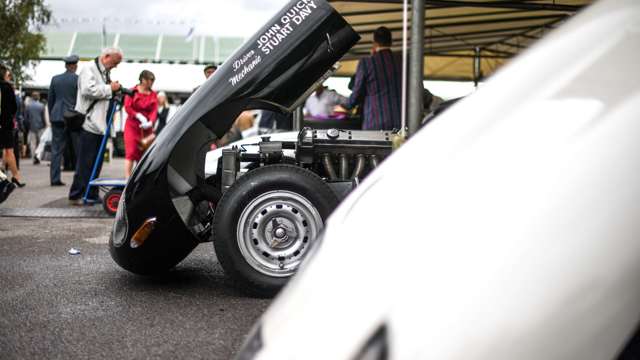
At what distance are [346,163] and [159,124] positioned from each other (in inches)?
501

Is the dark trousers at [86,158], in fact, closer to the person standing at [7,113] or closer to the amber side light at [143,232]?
the person standing at [7,113]

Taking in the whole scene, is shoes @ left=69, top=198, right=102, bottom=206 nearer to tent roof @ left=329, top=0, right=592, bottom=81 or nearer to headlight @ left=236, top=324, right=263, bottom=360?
tent roof @ left=329, top=0, right=592, bottom=81

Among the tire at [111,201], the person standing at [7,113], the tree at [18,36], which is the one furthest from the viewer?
the tree at [18,36]

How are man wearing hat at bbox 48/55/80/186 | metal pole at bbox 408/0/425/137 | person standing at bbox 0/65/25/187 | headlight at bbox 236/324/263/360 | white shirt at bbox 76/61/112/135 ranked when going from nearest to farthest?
headlight at bbox 236/324/263/360
metal pole at bbox 408/0/425/137
white shirt at bbox 76/61/112/135
person standing at bbox 0/65/25/187
man wearing hat at bbox 48/55/80/186

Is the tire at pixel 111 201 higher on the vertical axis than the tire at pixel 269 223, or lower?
lower

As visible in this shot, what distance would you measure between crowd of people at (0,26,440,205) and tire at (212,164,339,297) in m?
0.88

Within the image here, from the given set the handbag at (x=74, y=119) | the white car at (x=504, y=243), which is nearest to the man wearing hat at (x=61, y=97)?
the handbag at (x=74, y=119)

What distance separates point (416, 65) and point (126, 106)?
5.27m

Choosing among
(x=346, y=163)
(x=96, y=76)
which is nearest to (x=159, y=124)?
(x=96, y=76)

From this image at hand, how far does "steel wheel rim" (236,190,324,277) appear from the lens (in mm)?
3723

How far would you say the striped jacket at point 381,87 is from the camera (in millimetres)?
6473

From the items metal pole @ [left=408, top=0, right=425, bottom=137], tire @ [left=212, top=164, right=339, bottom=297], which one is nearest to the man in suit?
metal pole @ [left=408, top=0, right=425, bottom=137]

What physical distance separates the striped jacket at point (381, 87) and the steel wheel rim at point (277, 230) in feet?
9.53

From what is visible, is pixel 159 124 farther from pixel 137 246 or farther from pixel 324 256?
pixel 324 256
